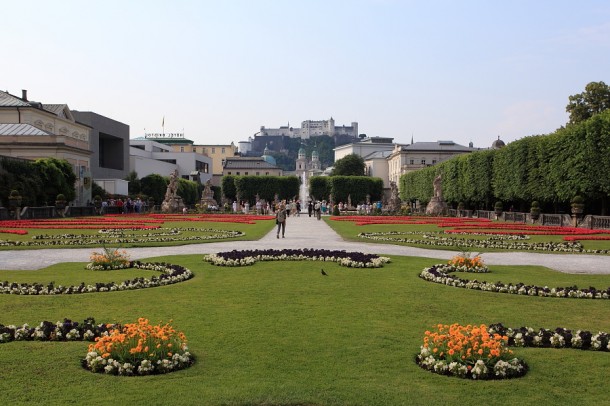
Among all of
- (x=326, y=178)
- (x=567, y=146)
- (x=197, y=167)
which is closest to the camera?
(x=567, y=146)

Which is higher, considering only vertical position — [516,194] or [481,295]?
[516,194]

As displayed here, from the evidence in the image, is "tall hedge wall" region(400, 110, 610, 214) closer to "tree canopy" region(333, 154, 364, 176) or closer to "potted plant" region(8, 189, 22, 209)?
"potted plant" region(8, 189, 22, 209)

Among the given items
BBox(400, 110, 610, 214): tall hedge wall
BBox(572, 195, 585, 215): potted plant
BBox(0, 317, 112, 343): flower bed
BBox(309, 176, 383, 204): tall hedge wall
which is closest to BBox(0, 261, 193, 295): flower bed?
BBox(0, 317, 112, 343): flower bed

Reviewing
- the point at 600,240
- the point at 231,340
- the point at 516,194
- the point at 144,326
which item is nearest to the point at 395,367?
the point at 231,340

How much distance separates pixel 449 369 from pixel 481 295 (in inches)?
228

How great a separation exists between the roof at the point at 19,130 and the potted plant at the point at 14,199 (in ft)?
60.6

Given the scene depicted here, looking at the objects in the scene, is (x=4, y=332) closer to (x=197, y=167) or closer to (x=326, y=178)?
(x=326, y=178)

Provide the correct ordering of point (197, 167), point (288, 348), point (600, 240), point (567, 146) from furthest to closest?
1. point (197, 167)
2. point (567, 146)
3. point (600, 240)
4. point (288, 348)

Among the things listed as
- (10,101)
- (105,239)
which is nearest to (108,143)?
(10,101)

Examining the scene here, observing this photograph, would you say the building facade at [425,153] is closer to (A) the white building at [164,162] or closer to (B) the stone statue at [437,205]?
(A) the white building at [164,162]

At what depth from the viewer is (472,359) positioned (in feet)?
24.1

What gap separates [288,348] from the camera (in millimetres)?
8352

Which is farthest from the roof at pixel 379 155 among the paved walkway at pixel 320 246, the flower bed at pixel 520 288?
the flower bed at pixel 520 288

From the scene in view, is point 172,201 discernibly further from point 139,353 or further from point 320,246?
point 139,353
